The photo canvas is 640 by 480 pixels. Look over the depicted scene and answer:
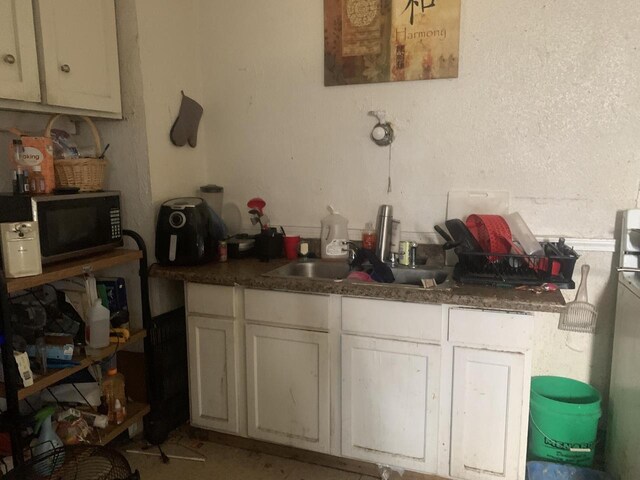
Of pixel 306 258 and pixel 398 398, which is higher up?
pixel 306 258

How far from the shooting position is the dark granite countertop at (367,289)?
5.49 feet

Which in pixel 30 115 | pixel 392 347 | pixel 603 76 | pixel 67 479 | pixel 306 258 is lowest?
pixel 67 479

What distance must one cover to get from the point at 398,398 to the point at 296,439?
50 cm

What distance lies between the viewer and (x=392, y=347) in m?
1.86

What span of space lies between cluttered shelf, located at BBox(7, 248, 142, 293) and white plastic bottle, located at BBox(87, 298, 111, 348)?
6.3 inches

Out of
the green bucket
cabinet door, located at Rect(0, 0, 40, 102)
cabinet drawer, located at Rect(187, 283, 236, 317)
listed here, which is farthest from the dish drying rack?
cabinet door, located at Rect(0, 0, 40, 102)

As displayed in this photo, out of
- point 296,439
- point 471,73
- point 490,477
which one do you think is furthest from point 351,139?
point 490,477

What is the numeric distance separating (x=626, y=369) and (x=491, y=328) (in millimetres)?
555

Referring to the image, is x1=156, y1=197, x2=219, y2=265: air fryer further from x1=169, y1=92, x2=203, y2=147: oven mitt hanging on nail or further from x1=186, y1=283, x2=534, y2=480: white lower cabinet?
x1=169, y1=92, x2=203, y2=147: oven mitt hanging on nail

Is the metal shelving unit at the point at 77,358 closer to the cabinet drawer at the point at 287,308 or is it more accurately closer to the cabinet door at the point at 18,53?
→ the cabinet drawer at the point at 287,308

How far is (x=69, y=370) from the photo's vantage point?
6.06ft

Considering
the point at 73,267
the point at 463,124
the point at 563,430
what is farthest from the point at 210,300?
the point at 563,430

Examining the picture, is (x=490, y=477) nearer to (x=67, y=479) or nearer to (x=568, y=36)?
(x=67, y=479)

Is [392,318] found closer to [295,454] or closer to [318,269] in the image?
[318,269]
